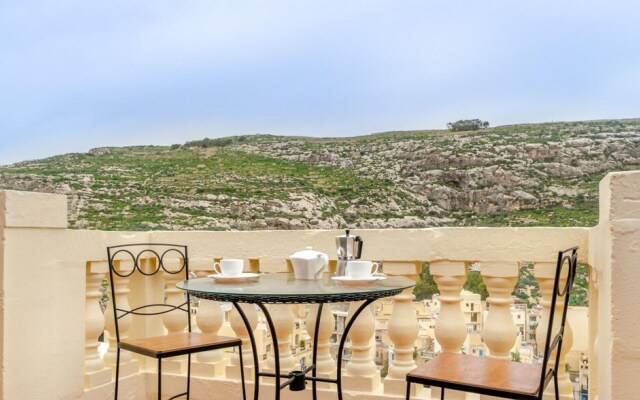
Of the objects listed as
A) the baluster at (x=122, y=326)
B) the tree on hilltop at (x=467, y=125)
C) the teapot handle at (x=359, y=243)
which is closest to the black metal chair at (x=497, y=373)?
the teapot handle at (x=359, y=243)

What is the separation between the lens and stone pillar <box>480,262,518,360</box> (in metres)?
2.35

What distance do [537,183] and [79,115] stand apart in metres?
21.0

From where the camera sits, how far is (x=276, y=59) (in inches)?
800

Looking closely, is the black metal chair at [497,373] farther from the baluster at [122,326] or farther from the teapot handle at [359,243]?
the baluster at [122,326]

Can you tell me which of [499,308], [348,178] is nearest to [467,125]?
[348,178]

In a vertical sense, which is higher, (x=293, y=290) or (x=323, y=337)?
(x=293, y=290)

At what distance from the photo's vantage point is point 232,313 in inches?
→ 113

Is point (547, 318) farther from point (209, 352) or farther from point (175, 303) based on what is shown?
point (175, 303)

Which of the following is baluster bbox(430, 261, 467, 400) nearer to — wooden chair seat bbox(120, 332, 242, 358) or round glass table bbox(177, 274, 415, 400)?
round glass table bbox(177, 274, 415, 400)

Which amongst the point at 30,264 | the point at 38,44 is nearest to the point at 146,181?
the point at 38,44

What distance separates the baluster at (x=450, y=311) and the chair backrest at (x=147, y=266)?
4.45 ft

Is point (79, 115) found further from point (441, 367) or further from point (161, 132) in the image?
point (441, 367)

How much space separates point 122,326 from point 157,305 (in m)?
0.21

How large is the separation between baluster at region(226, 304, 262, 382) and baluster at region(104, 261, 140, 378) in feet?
1.83
